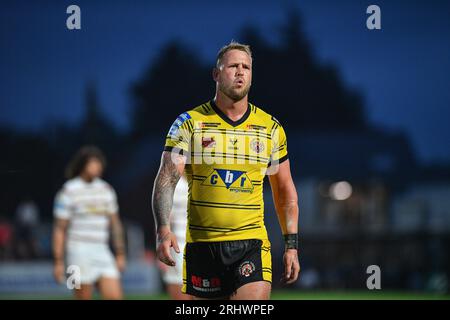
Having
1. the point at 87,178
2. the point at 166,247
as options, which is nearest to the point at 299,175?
the point at 87,178

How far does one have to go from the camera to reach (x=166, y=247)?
6777 millimetres

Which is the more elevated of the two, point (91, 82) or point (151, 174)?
point (91, 82)

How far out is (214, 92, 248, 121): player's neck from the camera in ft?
23.8

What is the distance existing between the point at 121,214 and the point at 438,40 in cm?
1764

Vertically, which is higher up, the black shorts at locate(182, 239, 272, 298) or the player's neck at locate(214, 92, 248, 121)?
the player's neck at locate(214, 92, 248, 121)

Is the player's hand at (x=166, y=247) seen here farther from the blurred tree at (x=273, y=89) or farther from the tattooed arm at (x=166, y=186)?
the blurred tree at (x=273, y=89)

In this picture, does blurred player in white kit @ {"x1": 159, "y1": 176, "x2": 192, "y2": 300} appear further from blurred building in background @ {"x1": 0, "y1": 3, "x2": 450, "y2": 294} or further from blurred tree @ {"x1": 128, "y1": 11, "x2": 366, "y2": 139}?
blurred tree @ {"x1": 128, "y1": 11, "x2": 366, "y2": 139}

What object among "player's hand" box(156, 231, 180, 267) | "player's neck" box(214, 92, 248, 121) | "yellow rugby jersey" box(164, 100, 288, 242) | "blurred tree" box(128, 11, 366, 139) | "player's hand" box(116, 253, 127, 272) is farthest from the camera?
"blurred tree" box(128, 11, 366, 139)

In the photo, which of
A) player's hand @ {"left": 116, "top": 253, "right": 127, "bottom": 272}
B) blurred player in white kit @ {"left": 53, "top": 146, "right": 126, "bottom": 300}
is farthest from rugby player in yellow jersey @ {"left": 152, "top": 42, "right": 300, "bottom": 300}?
player's hand @ {"left": 116, "top": 253, "right": 127, "bottom": 272}

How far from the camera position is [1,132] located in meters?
45.7

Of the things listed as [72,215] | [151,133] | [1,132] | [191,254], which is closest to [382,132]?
[151,133]

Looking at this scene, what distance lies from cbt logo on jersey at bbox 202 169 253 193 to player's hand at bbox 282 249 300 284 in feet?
2.10

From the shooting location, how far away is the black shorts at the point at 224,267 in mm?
7102

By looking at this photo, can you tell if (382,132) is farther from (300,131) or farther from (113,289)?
(113,289)
